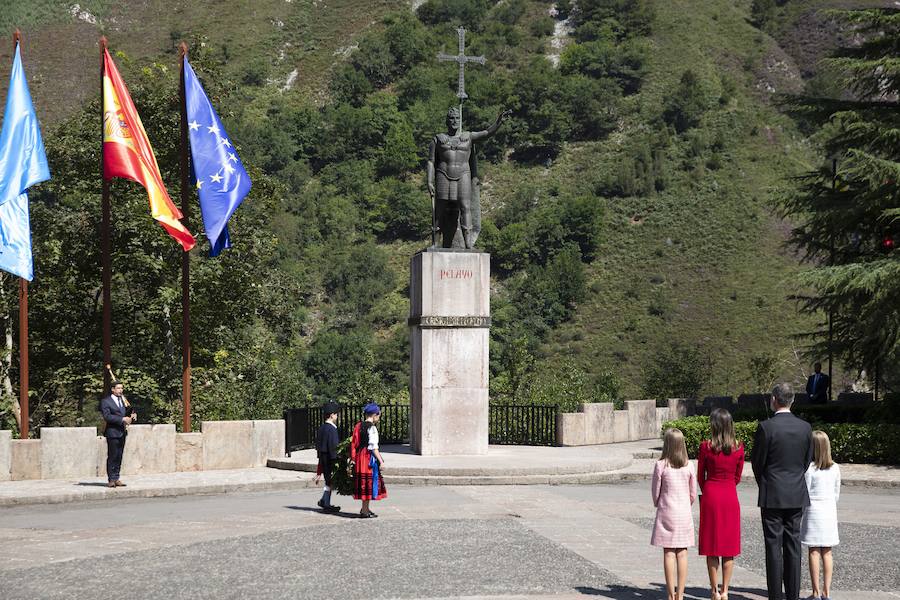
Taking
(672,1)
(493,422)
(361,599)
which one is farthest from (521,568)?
(672,1)

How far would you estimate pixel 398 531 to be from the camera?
14766 mm

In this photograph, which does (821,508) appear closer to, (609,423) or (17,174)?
(17,174)

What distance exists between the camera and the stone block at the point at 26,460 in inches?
816

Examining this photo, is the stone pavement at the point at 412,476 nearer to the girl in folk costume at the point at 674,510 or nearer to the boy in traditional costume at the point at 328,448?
the boy in traditional costume at the point at 328,448

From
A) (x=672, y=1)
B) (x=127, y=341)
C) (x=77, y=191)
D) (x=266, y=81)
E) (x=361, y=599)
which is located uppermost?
(x=672, y=1)

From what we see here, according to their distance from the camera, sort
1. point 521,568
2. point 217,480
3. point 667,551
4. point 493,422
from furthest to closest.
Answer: point 493,422 → point 217,480 → point 521,568 → point 667,551

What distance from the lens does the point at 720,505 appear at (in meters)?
10.5

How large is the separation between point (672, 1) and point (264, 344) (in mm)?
109201

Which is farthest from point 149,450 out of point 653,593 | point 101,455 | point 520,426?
point 653,593

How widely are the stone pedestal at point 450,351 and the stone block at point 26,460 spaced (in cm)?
674

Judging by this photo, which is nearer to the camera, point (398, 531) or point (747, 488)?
point (398, 531)

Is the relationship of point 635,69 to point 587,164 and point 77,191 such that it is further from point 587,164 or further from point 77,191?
point 77,191

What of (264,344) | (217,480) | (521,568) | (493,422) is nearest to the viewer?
(521,568)

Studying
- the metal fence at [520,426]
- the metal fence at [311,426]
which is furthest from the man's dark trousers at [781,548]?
the metal fence at [520,426]
